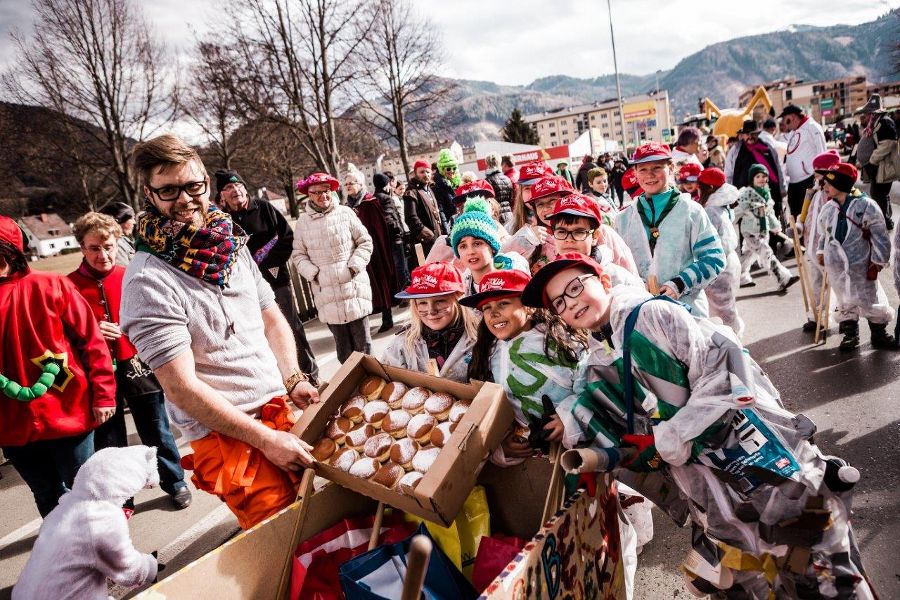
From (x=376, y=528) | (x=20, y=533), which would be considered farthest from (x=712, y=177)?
(x=20, y=533)

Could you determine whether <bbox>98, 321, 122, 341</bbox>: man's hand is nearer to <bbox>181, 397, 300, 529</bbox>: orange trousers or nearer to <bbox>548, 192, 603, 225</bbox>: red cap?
<bbox>181, 397, 300, 529</bbox>: orange trousers

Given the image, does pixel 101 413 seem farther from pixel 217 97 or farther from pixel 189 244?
pixel 217 97

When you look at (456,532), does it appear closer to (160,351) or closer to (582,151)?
(160,351)

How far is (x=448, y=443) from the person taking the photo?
173cm

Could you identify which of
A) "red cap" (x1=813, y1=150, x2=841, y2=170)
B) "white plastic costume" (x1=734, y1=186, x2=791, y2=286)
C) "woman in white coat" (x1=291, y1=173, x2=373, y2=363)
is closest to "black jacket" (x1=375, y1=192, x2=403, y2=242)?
"woman in white coat" (x1=291, y1=173, x2=373, y2=363)

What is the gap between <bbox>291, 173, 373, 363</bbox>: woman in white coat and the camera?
4949 millimetres

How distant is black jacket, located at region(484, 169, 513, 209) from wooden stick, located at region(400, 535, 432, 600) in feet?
24.6

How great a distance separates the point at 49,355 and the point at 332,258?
2.58 metres

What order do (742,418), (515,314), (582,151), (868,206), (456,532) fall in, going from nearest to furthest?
(742,418), (456,532), (515,314), (868,206), (582,151)

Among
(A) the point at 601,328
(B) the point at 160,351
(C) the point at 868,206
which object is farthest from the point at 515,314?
(C) the point at 868,206

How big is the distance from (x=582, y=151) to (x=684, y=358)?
3225cm

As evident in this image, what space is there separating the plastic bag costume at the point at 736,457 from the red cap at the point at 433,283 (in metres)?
1.01

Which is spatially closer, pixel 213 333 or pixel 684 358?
pixel 684 358

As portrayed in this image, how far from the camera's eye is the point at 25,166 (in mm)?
19625
